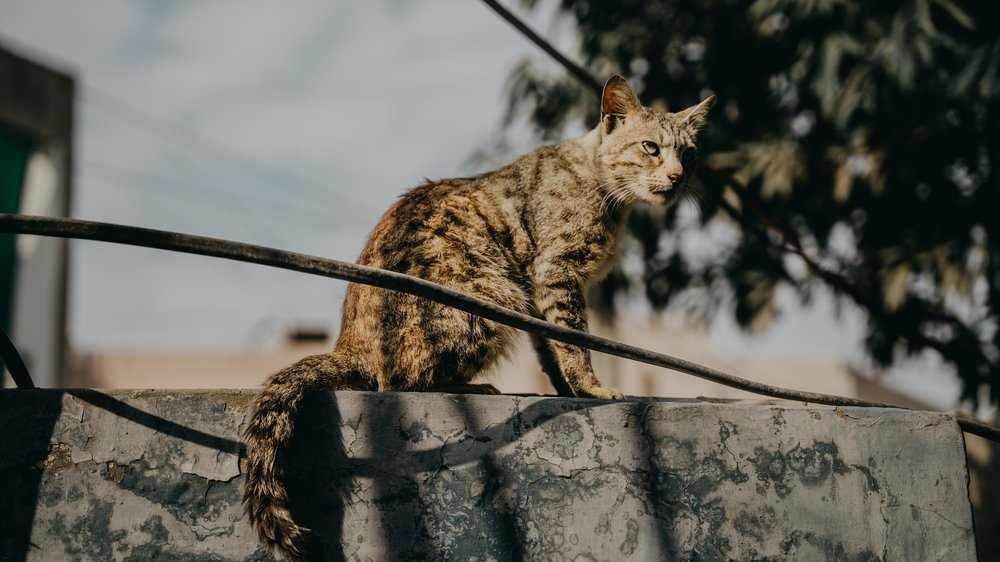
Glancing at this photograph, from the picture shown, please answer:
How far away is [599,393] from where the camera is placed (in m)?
3.16

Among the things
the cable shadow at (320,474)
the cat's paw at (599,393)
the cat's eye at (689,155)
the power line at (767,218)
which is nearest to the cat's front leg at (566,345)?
the cat's paw at (599,393)

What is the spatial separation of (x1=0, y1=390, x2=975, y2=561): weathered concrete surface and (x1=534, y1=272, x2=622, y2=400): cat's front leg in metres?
0.50

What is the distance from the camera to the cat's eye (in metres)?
3.98

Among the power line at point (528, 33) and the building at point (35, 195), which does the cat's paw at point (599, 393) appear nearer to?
the power line at point (528, 33)

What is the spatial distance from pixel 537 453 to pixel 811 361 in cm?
1693

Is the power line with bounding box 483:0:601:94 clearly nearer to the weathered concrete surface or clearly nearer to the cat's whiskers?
the cat's whiskers

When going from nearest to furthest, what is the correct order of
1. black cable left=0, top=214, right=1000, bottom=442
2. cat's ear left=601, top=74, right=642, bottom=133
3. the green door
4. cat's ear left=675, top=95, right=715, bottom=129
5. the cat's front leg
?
1. black cable left=0, top=214, right=1000, bottom=442
2. the cat's front leg
3. cat's ear left=601, top=74, right=642, bottom=133
4. cat's ear left=675, top=95, right=715, bottom=129
5. the green door

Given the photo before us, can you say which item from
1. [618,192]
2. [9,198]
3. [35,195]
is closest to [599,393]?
[618,192]

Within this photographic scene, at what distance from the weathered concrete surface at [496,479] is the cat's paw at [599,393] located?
14.4 inches

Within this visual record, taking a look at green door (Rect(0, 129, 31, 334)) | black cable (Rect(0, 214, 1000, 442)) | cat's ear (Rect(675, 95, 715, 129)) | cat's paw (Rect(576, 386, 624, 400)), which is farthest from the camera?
green door (Rect(0, 129, 31, 334))

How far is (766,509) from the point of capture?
2672mm

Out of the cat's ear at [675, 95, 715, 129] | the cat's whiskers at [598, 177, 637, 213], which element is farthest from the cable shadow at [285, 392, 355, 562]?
the cat's ear at [675, 95, 715, 129]

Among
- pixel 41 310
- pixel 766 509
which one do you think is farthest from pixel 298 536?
pixel 41 310

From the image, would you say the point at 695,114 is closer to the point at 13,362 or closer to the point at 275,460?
the point at 275,460
